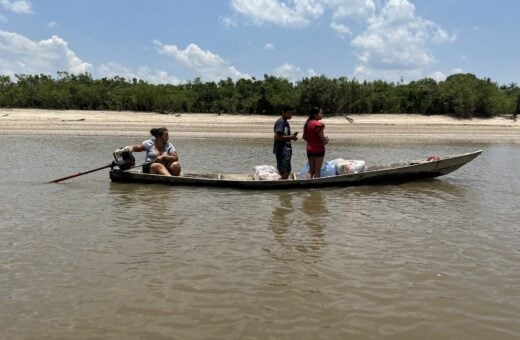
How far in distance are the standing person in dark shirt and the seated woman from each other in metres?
2.25

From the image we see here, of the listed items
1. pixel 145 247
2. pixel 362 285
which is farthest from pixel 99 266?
pixel 362 285

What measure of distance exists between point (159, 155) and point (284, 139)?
2.79m

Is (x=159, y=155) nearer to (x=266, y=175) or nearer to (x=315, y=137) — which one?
(x=266, y=175)

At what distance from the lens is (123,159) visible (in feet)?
33.5

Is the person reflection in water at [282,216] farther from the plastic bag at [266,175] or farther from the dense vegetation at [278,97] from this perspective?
the dense vegetation at [278,97]

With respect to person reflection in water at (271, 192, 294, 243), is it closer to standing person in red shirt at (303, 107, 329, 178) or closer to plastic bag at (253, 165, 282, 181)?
plastic bag at (253, 165, 282, 181)

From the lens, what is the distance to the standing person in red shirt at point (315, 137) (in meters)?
9.34

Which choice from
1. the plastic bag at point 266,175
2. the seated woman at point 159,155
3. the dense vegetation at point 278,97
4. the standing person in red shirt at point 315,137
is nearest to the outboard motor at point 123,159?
the seated woman at point 159,155

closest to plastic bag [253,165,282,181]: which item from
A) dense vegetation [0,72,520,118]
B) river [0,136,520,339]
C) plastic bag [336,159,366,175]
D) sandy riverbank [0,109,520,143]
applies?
river [0,136,520,339]

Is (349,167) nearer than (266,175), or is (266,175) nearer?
(266,175)

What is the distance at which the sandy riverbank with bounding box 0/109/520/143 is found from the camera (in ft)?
84.8

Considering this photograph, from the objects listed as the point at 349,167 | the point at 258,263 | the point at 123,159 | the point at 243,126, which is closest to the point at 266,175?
the point at 349,167

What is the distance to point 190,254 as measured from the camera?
515 centimetres

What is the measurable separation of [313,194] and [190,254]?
4.20 m
